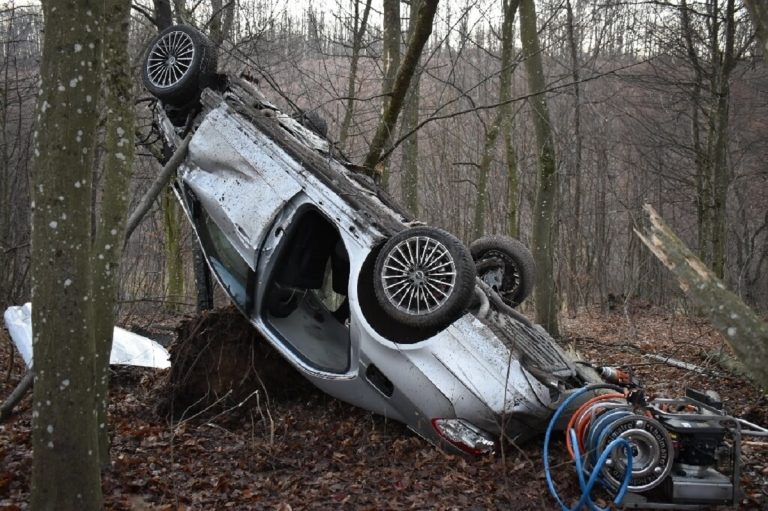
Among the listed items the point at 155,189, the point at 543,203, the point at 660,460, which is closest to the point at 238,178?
the point at 155,189

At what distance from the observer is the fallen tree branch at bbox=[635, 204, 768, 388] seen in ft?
9.86

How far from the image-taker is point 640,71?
49.5 feet

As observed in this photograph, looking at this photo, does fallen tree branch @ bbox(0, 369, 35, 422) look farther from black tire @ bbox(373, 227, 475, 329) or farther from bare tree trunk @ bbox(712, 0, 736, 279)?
bare tree trunk @ bbox(712, 0, 736, 279)

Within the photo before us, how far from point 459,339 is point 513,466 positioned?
0.97 m

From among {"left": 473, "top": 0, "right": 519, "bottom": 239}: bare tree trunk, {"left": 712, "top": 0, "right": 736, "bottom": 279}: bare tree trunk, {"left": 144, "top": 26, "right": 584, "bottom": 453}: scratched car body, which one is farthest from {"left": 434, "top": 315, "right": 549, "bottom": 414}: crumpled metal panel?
{"left": 712, "top": 0, "right": 736, "bottom": 279}: bare tree trunk

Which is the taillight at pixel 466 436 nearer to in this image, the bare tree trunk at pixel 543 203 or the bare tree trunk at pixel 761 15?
the bare tree trunk at pixel 761 15

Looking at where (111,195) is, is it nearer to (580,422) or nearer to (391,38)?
(580,422)

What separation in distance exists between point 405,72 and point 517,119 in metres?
16.8

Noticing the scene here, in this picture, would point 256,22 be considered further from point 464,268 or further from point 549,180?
point 464,268

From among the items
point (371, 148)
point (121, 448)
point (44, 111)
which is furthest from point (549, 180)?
point (44, 111)

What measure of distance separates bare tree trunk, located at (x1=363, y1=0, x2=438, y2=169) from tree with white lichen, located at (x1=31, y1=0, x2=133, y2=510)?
3916 millimetres

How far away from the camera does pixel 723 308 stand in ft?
10.2

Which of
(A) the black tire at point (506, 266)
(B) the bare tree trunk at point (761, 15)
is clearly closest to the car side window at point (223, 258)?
(A) the black tire at point (506, 266)

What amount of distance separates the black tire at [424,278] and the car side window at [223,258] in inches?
63.6
